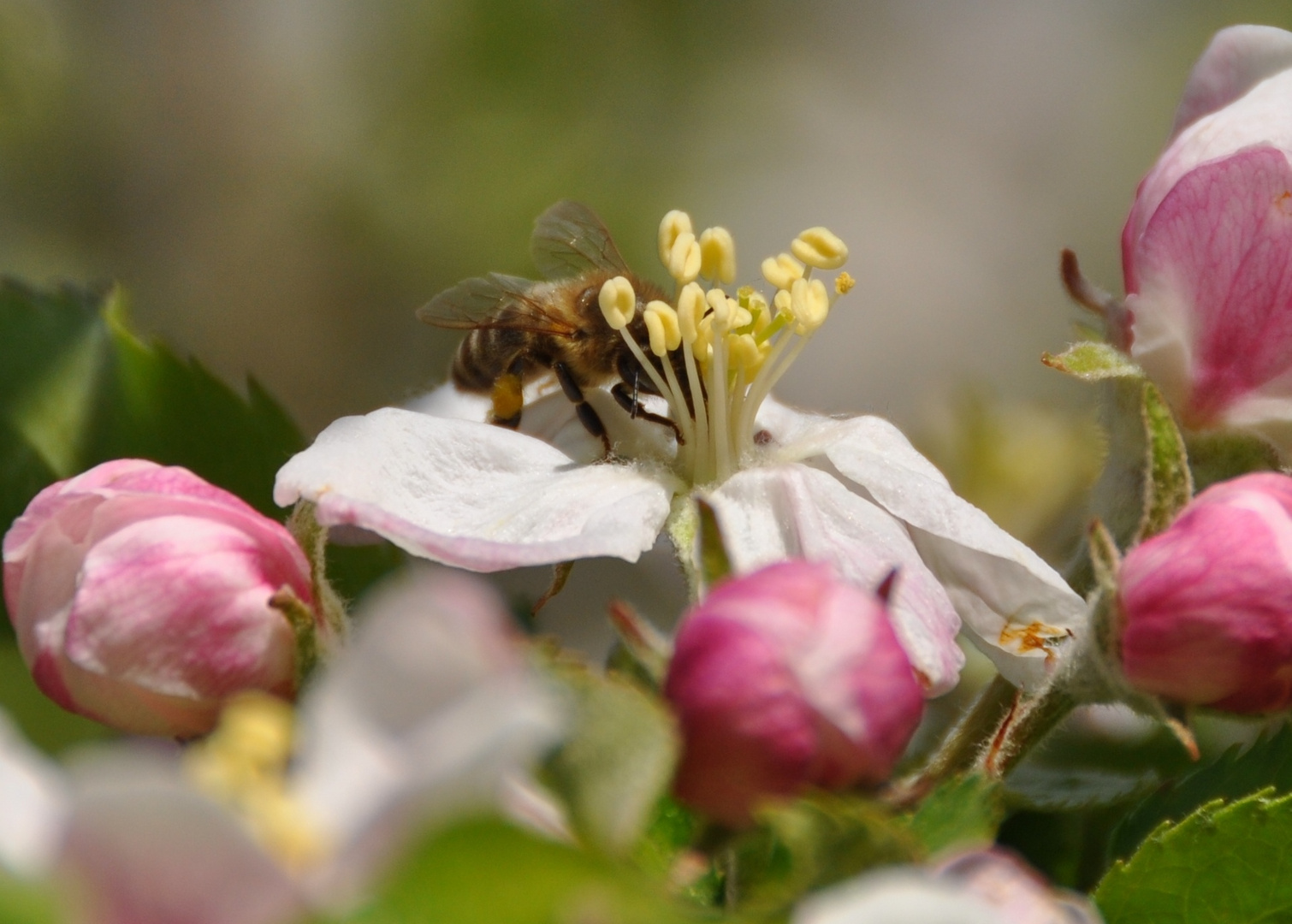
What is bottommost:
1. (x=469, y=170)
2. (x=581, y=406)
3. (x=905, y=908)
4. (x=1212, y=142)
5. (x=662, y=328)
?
(x=469, y=170)

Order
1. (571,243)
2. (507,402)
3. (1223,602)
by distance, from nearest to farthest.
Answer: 1. (1223,602)
2. (507,402)
3. (571,243)

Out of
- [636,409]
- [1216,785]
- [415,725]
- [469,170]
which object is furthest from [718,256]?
[469,170]

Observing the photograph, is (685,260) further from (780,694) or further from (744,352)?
(780,694)

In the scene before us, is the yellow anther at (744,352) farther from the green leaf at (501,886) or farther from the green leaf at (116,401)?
the green leaf at (501,886)

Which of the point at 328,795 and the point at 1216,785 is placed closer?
the point at 328,795

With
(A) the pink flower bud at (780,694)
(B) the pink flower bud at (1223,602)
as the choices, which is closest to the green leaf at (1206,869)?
(B) the pink flower bud at (1223,602)

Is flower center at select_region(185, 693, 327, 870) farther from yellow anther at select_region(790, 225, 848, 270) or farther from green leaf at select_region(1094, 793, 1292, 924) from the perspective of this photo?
yellow anther at select_region(790, 225, 848, 270)

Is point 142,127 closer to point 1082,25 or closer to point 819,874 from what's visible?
Result: point 1082,25
